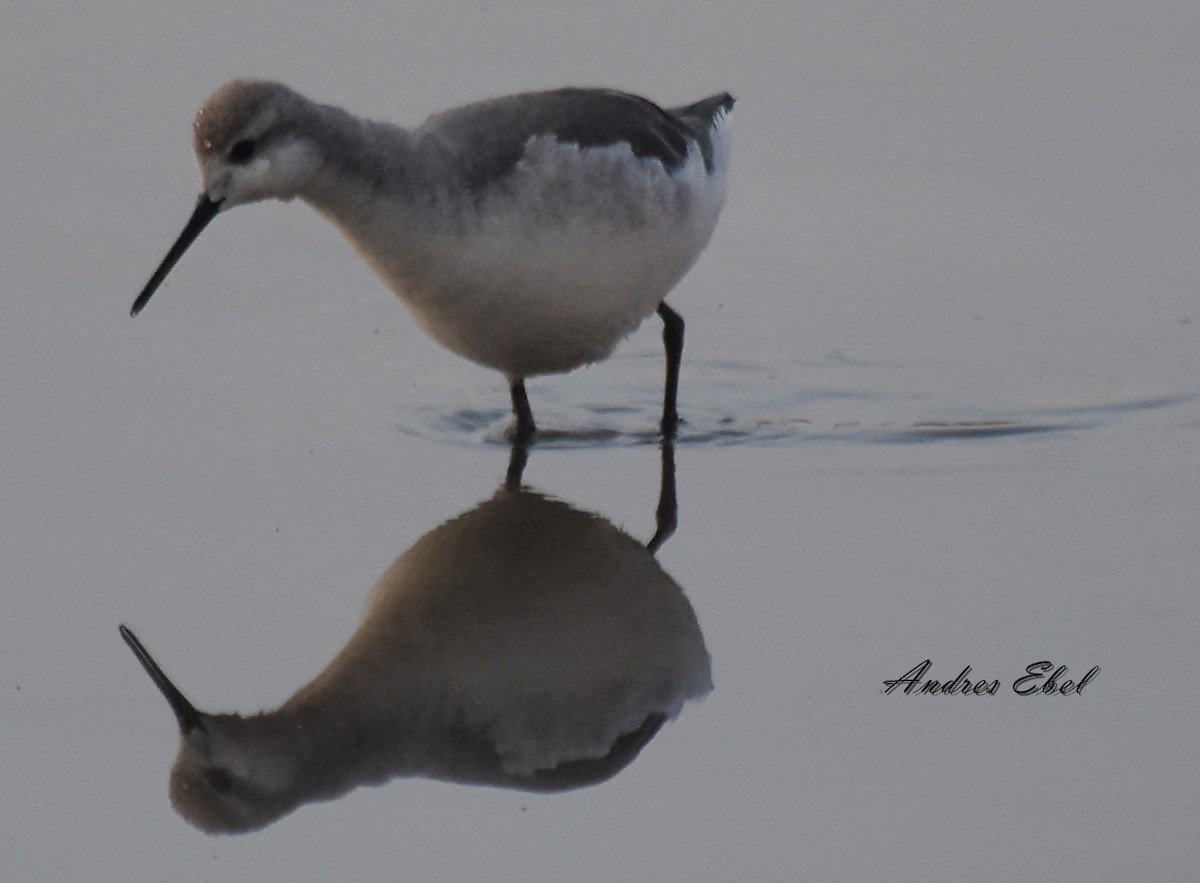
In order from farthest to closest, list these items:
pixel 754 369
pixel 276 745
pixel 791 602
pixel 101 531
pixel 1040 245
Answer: pixel 1040 245 → pixel 754 369 → pixel 101 531 → pixel 791 602 → pixel 276 745

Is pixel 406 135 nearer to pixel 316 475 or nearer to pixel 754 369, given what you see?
pixel 316 475

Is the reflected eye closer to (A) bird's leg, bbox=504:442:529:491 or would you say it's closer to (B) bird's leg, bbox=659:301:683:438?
(A) bird's leg, bbox=504:442:529:491

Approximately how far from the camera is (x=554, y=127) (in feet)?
24.9

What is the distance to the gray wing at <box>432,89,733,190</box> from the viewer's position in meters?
7.41

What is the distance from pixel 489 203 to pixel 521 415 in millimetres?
991

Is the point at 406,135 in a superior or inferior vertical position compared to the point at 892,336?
superior

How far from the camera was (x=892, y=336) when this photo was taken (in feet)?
29.2

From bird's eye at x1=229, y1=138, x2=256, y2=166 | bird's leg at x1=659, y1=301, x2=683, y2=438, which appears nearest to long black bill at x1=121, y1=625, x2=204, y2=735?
bird's eye at x1=229, y1=138, x2=256, y2=166

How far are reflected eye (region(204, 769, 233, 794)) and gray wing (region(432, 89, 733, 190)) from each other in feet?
6.73

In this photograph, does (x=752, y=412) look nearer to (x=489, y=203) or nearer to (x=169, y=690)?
(x=489, y=203)

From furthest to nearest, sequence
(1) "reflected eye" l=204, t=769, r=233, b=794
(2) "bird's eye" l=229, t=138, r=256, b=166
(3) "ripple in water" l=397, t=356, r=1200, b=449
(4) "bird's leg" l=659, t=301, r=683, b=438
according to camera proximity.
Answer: (4) "bird's leg" l=659, t=301, r=683, b=438 → (3) "ripple in water" l=397, t=356, r=1200, b=449 → (2) "bird's eye" l=229, t=138, r=256, b=166 → (1) "reflected eye" l=204, t=769, r=233, b=794

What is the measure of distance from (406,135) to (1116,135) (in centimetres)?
381

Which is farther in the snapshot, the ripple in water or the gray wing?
the ripple in water

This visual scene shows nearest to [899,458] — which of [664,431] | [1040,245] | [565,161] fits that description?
[664,431]
